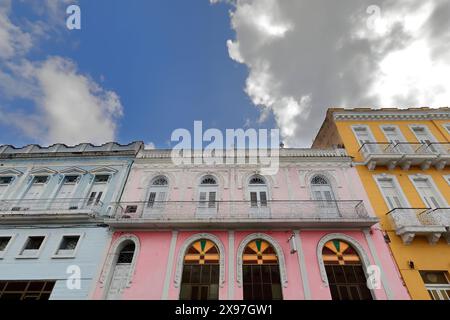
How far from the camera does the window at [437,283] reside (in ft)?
30.4

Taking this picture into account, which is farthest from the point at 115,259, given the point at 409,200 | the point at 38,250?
the point at 409,200

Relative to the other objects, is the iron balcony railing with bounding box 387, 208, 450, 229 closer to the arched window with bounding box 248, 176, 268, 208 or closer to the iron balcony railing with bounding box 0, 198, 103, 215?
the arched window with bounding box 248, 176, 268, 208

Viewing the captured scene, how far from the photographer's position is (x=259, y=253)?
34.3 feet

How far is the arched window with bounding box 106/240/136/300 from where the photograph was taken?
31.9 ft

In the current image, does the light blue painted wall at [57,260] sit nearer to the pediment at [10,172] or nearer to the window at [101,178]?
the window at [101,178]

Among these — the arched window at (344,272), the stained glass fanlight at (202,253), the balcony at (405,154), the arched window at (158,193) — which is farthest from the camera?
the balcony at (405,154)

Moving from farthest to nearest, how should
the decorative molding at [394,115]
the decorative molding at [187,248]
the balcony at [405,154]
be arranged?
the decorative molding at [394,115] → the balcony at [405,154] → the decorative molding at [187,248]

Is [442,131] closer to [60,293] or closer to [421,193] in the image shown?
[421,193]

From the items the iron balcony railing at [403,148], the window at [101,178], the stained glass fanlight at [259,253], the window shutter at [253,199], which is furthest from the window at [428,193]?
the window at [101,178]

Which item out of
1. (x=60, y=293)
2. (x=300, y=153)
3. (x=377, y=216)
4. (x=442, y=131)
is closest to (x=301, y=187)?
(x=300, y=153)

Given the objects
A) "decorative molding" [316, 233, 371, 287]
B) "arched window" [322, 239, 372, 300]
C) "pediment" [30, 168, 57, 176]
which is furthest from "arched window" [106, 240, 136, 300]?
"arched window" [322, 239, 372, 300]

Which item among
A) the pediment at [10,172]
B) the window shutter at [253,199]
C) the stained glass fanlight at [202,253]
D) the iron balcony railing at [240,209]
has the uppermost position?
the pediment at [10,172]

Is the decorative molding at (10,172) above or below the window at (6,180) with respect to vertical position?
above

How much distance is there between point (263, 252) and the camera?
10484 millimetres
